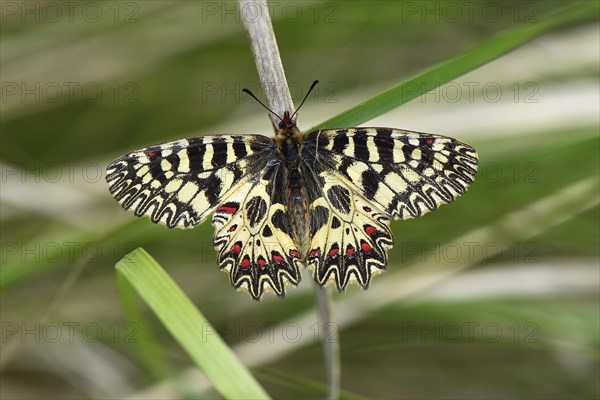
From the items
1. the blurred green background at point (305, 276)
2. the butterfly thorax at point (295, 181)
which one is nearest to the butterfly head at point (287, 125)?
the butterfly thorax at point (295, 181)

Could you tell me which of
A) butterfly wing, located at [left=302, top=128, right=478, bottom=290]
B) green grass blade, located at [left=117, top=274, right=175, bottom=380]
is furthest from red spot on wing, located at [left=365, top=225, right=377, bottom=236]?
green grass blade, located at [left=117, top=274, right=175, bottom=380]

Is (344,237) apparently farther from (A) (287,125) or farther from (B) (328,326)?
(A) (287,125)

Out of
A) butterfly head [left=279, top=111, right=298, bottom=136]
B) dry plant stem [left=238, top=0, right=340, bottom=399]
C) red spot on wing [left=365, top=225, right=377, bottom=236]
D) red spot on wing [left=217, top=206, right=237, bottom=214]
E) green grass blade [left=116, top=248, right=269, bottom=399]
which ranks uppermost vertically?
dry plant stem [left=238, top=0, right=340, bottom=399]

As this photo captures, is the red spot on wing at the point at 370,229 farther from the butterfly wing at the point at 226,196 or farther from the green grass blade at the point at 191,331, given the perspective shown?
the green grass blade at the point at 191,331

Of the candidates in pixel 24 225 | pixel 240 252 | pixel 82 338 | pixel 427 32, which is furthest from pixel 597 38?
pixel 24 225

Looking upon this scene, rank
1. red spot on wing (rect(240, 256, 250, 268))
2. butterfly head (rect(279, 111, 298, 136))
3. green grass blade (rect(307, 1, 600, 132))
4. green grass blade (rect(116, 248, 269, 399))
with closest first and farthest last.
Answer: green grass blade (rect(116, 248, 269, 399)) < green grass blade (rect(307, 1, 600, 132)) < butterfly head (rect(279, 111, 298, 136)) < red spot on wing (rect(240, 256, 250, 268))

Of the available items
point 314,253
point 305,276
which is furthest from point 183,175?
point 305,276

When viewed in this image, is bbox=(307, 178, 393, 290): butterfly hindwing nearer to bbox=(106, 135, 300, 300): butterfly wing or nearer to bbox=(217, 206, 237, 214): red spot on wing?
bbox=(106, 135, 300, 300): butterfly wing

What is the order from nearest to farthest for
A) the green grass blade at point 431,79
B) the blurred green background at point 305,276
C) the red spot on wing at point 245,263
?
the green grass blade at point 431,79
the red spot on wing at point 245,263
the blurred green background at point 305,276
